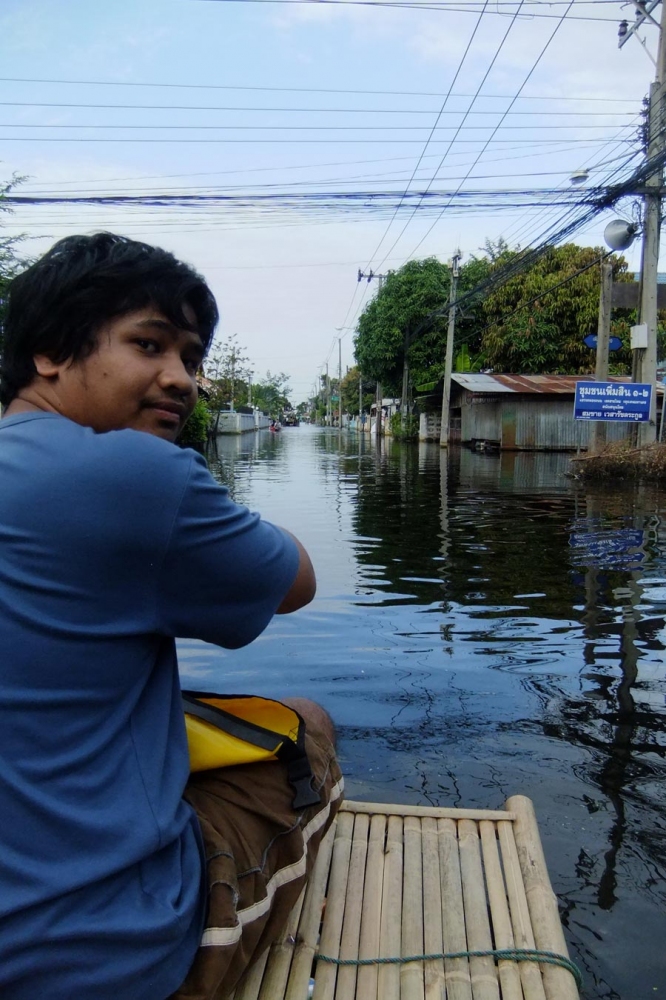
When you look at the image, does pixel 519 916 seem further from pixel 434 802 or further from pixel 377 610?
pixel 377 610

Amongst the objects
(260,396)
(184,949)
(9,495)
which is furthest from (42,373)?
(260,396)

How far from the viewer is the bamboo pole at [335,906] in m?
1.59

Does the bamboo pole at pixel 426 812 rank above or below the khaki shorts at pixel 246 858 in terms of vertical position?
below

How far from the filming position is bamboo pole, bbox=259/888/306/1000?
5.00 feet

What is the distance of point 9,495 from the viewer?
1.09 m

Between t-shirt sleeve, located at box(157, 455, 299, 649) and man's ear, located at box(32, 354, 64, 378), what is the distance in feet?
0.97

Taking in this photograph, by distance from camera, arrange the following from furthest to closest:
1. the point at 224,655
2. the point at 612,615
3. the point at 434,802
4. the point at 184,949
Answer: the point at 612,615 → the point at 224,655 → the point at 434,802 → the point at 184,949

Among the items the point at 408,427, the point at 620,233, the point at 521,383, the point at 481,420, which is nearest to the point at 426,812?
the point at 620,233

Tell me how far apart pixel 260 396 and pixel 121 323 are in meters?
107

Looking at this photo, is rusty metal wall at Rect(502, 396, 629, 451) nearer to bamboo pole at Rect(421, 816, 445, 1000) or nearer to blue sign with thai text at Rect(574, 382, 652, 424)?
blue sign with thai text at Rect(574, 382, 652, 424)

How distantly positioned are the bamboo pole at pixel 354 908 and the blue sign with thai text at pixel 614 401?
15375 mm

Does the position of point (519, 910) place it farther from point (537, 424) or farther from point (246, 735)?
point (537, 424)

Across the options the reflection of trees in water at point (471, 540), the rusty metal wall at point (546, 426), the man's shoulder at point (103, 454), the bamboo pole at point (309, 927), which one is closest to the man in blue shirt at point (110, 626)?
the man's shoulder at point (103, 454)

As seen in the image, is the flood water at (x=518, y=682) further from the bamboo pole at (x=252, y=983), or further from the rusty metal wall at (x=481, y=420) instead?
the rusty metal wall at (x=481, y=420)
